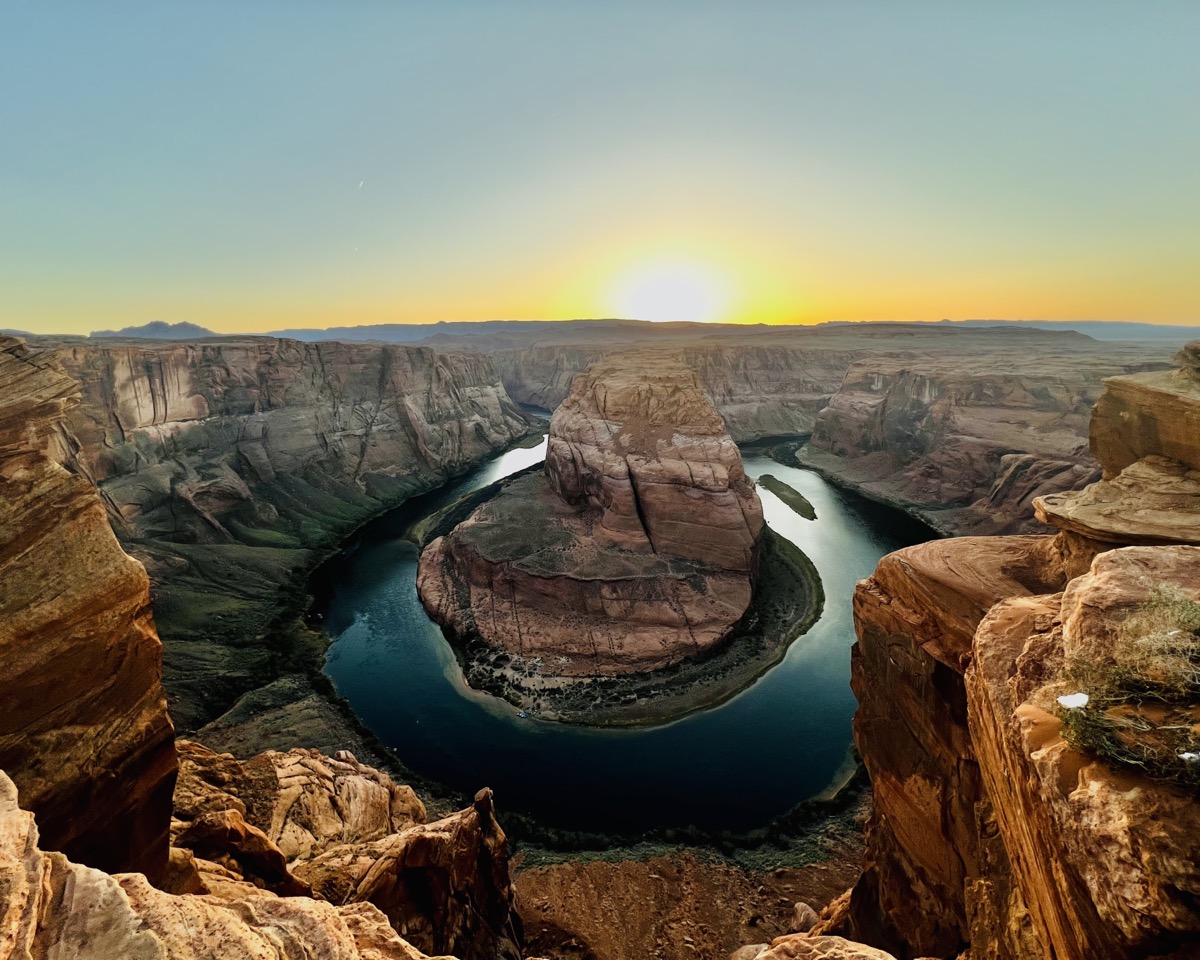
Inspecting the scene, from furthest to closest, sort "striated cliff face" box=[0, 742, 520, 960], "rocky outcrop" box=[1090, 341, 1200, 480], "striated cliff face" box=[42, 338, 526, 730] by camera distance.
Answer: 1. "striated cliff face" box=[42, 338, 526, 730]
2. "rocky outcrop" box=[1090, 341, 1200, 480]
3. "striated cliff face" box=[0, 742, 520, 960]

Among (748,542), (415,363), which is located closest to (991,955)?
(748,542)

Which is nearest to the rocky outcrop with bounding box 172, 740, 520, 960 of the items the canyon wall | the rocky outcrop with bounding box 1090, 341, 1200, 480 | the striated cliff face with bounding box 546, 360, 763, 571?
the striated cliff face with bounding box 546, 360, 763, 571

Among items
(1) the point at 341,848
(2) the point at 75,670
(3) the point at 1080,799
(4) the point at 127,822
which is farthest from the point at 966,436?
(2) the point at 75,670

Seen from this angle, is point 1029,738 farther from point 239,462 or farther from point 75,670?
point 239,462

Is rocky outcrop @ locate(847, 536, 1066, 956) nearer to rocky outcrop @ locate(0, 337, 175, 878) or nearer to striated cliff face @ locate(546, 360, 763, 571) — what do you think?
rocky outcrop @ locate(0, 337, 175, 878)

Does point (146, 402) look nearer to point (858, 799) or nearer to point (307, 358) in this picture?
point (307, 358)

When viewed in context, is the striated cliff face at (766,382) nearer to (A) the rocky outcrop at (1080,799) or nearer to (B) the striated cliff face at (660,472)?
(B) the striated cliff face at (660,472)
